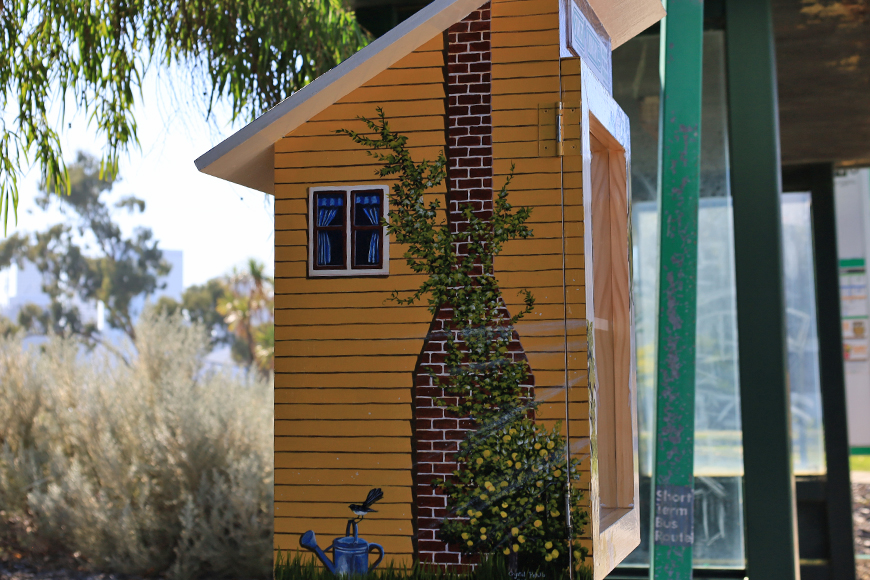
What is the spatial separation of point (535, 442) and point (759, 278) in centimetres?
357

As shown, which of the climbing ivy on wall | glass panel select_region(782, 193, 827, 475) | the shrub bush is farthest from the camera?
glass panel select_region(782, 193, 827, 475)

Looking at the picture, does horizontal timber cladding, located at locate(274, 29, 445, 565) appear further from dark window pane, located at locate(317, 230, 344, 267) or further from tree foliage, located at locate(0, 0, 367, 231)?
tree foliage, located at locate(0, 0, 367, 231)

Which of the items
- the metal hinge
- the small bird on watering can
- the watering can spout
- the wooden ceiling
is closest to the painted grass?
the watering can spout

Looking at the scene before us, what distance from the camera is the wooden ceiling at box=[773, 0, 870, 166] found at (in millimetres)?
5840

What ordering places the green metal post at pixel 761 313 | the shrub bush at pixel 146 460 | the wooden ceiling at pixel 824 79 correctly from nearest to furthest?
the green metal post at pixel 761 313
the wooden ceiling at pixel 824 79
the shrub bush at pixel 146 460

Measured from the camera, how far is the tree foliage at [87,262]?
31.7m

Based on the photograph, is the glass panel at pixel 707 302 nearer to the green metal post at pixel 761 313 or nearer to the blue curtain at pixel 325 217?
the green metal post at pixel 761 313

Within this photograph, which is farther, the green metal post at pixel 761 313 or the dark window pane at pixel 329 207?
the green metal post at pixel 761 313

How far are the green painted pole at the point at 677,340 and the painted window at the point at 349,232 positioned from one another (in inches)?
42.5

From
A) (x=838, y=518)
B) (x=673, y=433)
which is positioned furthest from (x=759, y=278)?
(x=838, y=518)

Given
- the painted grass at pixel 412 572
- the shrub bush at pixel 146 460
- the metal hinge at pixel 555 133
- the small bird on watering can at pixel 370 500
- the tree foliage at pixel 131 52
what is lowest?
the shrub bush at pixel 146 460

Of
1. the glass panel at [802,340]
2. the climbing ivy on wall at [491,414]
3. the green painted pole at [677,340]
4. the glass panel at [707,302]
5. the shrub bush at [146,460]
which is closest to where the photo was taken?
the climbing ivy on wall at [491,414]

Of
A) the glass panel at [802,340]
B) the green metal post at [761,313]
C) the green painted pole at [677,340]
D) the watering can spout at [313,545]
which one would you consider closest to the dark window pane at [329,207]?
the watering can spout at [313,545]

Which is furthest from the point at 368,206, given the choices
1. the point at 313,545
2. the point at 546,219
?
the point at 313,545
